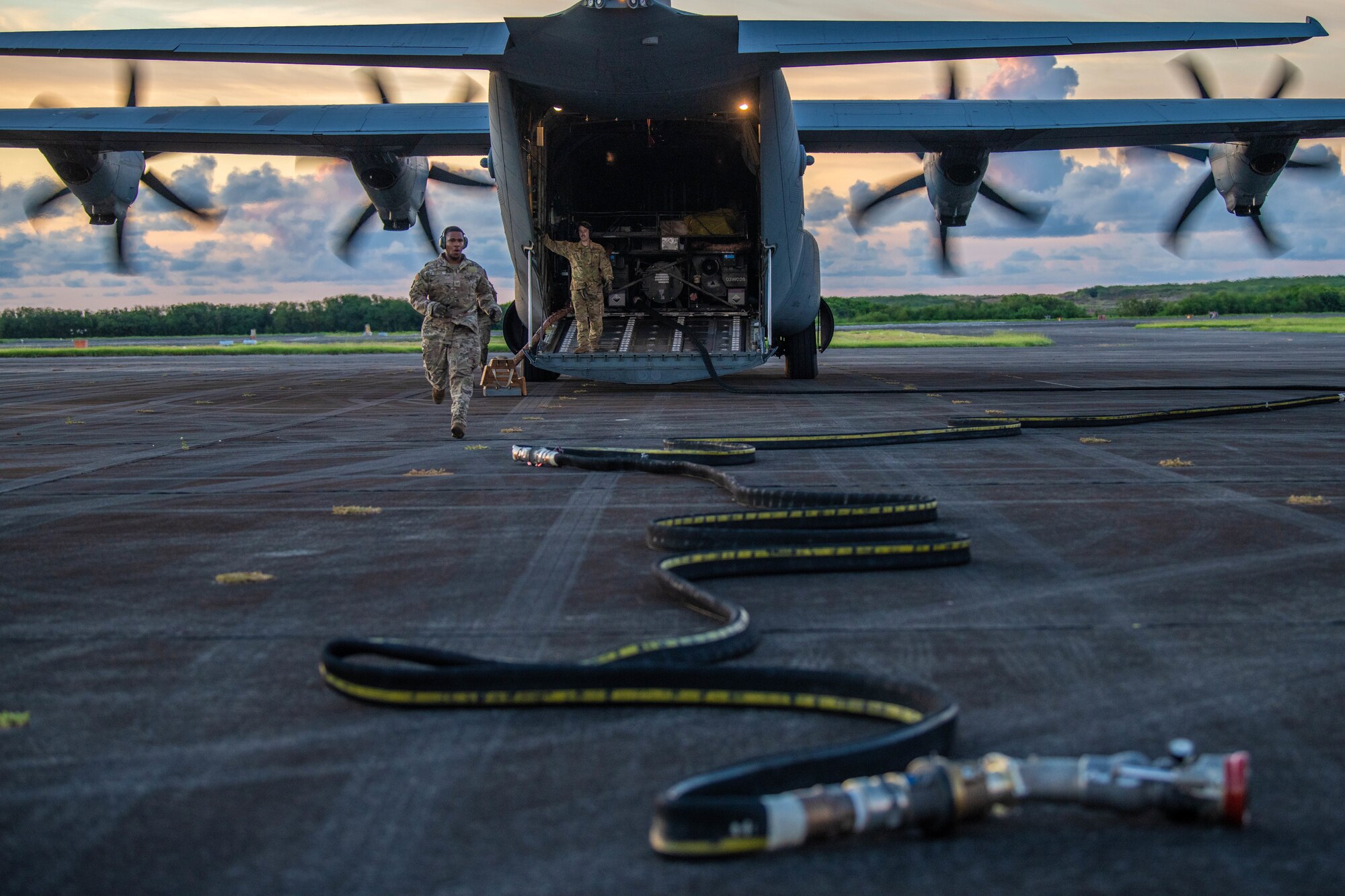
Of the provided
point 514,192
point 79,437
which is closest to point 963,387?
point 514,192

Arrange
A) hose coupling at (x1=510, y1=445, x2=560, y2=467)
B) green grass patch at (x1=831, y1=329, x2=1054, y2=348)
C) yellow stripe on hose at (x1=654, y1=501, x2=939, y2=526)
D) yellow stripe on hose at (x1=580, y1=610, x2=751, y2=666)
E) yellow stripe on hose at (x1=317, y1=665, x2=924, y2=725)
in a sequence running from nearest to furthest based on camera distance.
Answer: yellow stripe on hose at (x1=317, y1=665, x2=924, y2=725) < yellow stripe on hose at (x1=580, y1=610, x2=751, y2=666) < yellow stripe on hose at (x1=654, y1=501, x2=939, y2=526) < hose coupling at (x1=510, y1=445, x2=560, y2=467) < green grass patch at (x1=831, y1=329, x2=1054, y2=348)

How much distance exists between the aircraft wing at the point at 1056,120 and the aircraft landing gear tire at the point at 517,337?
5.58 m

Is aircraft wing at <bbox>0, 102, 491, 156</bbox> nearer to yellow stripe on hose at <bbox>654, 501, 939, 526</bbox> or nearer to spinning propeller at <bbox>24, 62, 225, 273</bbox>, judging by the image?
spinning propeller at <bbox>24, 62, 225, 273</bbox>

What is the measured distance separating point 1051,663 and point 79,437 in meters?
10.9

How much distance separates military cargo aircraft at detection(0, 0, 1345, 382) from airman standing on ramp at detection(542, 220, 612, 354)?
29 centimetres

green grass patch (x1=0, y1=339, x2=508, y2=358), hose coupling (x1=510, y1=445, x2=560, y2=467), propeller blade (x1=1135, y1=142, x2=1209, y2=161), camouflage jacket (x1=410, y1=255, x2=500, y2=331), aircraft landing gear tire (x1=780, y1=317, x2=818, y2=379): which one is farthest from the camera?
green grass patch (x1=0, y1=339, x2=508, y2=358)

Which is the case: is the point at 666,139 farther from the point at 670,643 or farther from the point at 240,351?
the point at 240,351

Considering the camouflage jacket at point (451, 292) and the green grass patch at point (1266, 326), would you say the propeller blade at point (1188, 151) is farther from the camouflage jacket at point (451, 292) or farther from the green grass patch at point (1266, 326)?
the green grass patch at point (1266, 326)

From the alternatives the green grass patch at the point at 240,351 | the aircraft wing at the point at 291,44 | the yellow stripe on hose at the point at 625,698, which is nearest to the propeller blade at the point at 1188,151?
the aircraft wing at the point at 291,44

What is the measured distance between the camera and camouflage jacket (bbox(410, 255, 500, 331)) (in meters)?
11.3

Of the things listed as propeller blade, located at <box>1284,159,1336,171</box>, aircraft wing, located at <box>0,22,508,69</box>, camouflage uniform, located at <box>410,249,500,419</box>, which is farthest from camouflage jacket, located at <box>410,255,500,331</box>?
propeller blade, located at <box>1284,159,1336,171</box>

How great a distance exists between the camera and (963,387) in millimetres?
17312

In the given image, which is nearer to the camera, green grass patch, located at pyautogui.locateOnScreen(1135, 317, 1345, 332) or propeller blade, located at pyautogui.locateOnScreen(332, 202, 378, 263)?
propeller blade, located at pyautogui.locateOnScreen(332, 202, 378, 263)

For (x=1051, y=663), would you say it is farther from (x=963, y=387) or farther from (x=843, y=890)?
(x=963, y=387)
